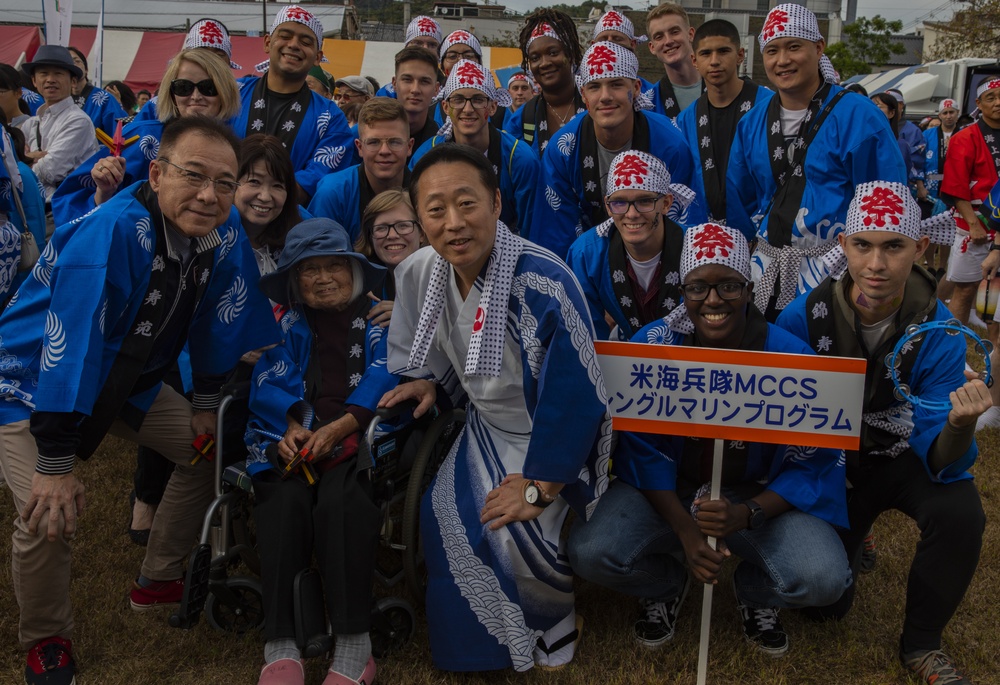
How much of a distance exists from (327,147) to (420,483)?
2.38 m

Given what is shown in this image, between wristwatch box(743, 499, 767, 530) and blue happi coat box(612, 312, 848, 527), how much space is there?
92mm

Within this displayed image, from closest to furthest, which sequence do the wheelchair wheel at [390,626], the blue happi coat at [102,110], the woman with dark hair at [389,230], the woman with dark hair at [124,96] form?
the wheelchair wheel at [390,626] → the woman with dark hair at [389,230] → the blue happi coat at [102,110] → the woman with dark hair at [124,96]

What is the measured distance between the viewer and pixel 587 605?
3332 mm

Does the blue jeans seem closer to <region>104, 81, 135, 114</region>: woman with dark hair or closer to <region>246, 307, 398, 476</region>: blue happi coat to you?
<region>246, 307, 398, 476</region>: blue happi coat

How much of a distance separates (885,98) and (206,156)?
702 centimetres

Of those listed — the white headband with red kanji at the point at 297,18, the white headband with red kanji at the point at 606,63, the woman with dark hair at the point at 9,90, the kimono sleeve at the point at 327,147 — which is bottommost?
the kimono sleeve at the point at 327,147

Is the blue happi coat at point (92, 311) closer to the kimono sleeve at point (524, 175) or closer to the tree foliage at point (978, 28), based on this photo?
the kimono sleeve at point (524, 175)

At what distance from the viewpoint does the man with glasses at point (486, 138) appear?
14.2 feet

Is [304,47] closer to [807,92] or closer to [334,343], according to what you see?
[334,343]

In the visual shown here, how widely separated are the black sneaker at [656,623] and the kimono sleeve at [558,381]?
74 cm

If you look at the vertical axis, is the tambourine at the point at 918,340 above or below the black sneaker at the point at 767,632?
above

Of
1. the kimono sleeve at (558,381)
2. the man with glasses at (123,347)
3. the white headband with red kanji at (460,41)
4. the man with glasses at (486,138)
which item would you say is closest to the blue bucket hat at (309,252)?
the man with glasses at (123,347)

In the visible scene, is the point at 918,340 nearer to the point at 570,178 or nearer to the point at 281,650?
the point at 570,178

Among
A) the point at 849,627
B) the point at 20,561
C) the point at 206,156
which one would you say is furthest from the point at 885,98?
the point at 20,561
